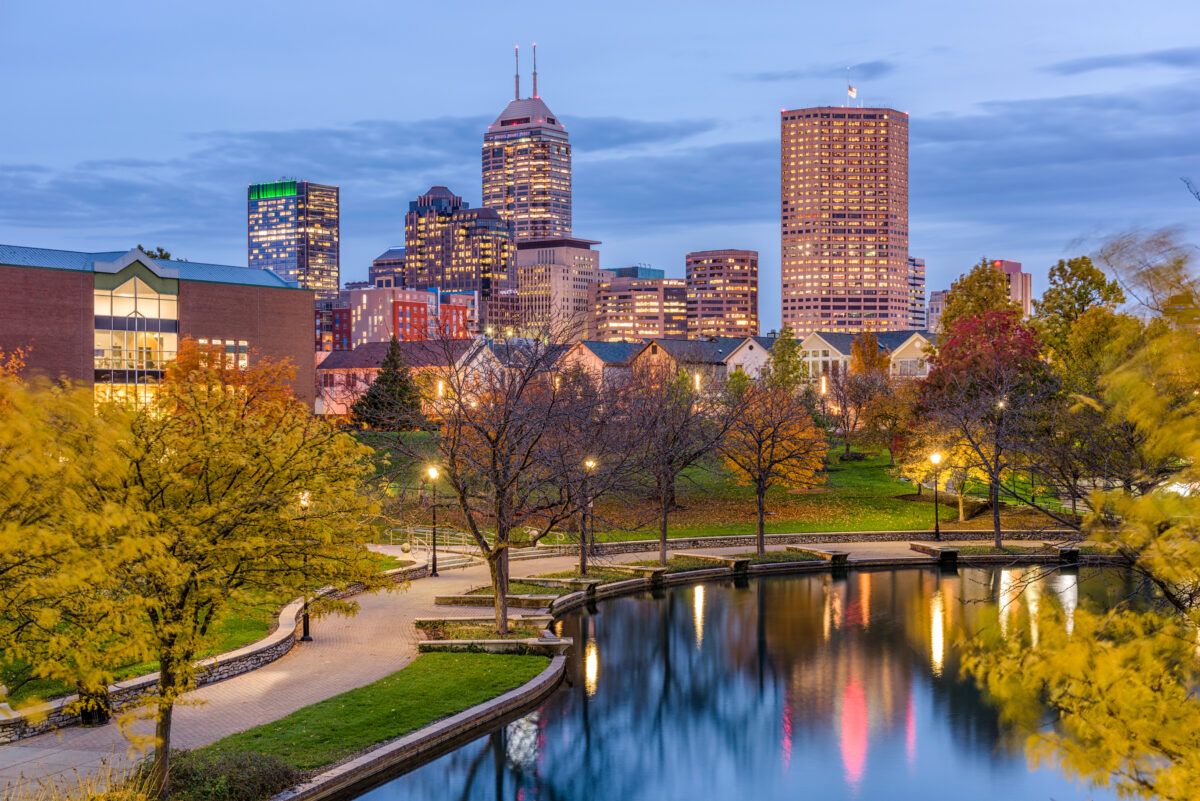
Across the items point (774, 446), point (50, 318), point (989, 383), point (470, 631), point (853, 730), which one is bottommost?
point (853, 730)

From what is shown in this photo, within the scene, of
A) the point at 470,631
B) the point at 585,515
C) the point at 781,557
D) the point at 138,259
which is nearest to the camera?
the point at 470,631

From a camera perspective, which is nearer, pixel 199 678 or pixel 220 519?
pixel 220 519

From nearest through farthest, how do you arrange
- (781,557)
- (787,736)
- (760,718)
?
(787,736) → (760,718) → (781,557)

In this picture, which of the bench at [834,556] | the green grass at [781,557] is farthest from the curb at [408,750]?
the bench at [834,556]

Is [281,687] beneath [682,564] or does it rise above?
above

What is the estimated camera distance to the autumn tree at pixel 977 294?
2371 inches

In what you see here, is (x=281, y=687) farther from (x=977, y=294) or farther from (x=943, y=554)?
(x=977, y=294)

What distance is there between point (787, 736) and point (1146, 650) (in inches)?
489

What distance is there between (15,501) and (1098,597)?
31066 mm

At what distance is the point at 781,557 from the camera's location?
134 feet

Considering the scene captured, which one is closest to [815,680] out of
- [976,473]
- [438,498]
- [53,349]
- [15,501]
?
[15,501]

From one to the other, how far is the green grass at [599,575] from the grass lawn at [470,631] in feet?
25.0

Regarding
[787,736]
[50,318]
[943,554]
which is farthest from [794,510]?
[50,318]

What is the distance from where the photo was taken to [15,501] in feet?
35.4
